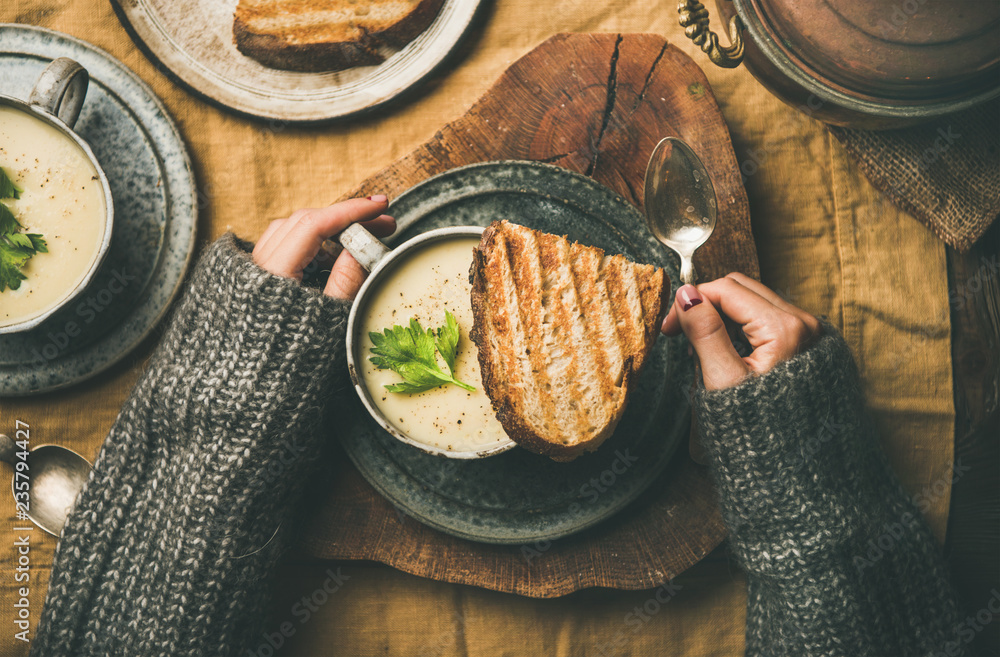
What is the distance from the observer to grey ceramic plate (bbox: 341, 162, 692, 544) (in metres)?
0.97

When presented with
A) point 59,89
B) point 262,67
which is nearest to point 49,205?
point 59,89

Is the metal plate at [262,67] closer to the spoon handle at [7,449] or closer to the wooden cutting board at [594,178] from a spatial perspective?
the wooden cutting board at [594,178]

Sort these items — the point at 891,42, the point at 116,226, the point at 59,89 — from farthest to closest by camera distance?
the point at 116,226, the point at 59,89, the point at 891,42

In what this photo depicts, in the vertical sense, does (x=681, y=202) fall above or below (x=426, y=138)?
below

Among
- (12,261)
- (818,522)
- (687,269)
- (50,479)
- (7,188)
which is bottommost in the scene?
(818,522)

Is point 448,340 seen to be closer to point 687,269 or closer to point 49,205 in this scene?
point 687,269

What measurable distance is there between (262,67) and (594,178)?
612 mm

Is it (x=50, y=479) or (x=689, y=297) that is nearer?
(x=689, y=297)

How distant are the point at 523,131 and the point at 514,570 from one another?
2.39 ft

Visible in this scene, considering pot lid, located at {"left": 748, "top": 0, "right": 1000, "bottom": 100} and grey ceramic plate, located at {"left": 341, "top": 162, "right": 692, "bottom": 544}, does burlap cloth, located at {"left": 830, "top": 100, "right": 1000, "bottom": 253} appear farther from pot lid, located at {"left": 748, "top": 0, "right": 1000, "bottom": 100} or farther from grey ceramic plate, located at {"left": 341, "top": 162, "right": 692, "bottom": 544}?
grey ceramic plate, located at {"left": 341, "top": 162, "right": 692, "bottom": 544}

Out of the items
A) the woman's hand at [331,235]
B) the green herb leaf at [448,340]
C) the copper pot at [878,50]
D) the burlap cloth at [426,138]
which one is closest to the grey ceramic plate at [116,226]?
the burlap cloth at [426,138]

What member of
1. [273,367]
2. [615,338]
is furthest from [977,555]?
[273,367]

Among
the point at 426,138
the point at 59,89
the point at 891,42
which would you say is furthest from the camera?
the point at 426,138

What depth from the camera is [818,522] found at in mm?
865
